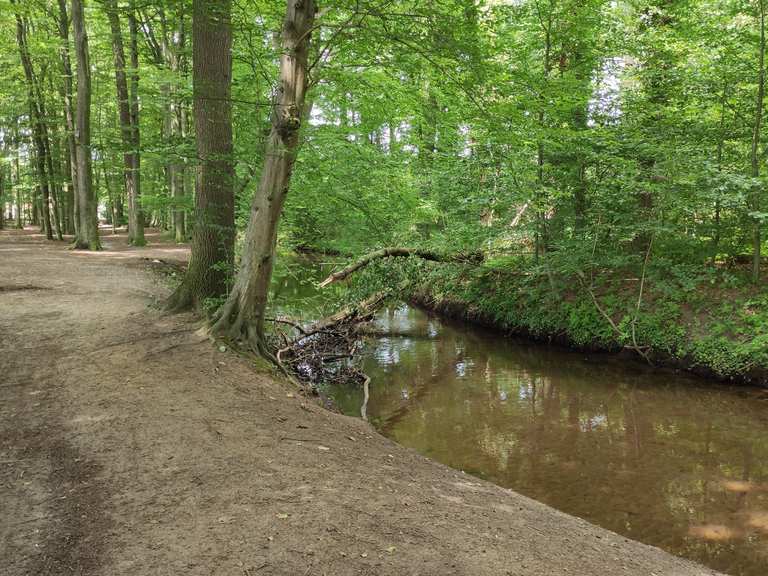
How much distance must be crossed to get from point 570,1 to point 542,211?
16.1 ft

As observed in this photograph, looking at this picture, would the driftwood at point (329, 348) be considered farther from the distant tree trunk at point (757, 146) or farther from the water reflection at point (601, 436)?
the distant tree trunk at point (757, 146)

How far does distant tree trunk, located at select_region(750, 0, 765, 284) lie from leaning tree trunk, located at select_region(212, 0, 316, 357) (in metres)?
8.29

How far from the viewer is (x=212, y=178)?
329 inches

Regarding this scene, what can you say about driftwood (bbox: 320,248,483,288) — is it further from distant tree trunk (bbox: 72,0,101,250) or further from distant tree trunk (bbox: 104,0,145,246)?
distant tree trunk (bbox: 72,0,101,250)

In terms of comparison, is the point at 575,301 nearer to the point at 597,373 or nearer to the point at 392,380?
the point at 597,373

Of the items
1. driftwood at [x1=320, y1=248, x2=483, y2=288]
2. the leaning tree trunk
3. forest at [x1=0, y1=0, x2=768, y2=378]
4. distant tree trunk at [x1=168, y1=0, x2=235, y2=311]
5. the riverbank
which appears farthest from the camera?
driftwood at [x1=320, y1=248, x2=483, y2=288]

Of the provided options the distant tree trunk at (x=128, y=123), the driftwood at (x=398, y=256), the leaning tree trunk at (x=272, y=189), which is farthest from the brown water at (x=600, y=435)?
the distant tree trunk at (x=128, y=123)

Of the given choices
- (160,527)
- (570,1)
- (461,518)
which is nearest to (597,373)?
(461,518)

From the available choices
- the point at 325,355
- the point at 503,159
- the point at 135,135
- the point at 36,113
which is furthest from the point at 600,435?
the point at 36,113

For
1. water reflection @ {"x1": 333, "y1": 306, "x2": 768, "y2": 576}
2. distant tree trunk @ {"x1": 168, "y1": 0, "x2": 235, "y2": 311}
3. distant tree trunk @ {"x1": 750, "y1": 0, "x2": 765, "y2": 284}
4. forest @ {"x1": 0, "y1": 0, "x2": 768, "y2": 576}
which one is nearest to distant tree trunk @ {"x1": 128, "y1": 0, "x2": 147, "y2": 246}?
forest @ {"x1": 0, "y1": 0, "x2": 768, "y2": 576}

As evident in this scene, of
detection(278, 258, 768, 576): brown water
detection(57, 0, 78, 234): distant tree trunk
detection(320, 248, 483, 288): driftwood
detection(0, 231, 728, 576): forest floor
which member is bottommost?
detection(278, 258, 768, 576): brown water

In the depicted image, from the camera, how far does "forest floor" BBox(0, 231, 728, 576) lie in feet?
9.72

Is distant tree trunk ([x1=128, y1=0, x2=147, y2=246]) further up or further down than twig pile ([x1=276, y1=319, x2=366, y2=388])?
further up

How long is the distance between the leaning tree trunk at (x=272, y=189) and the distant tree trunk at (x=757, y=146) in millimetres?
8292
